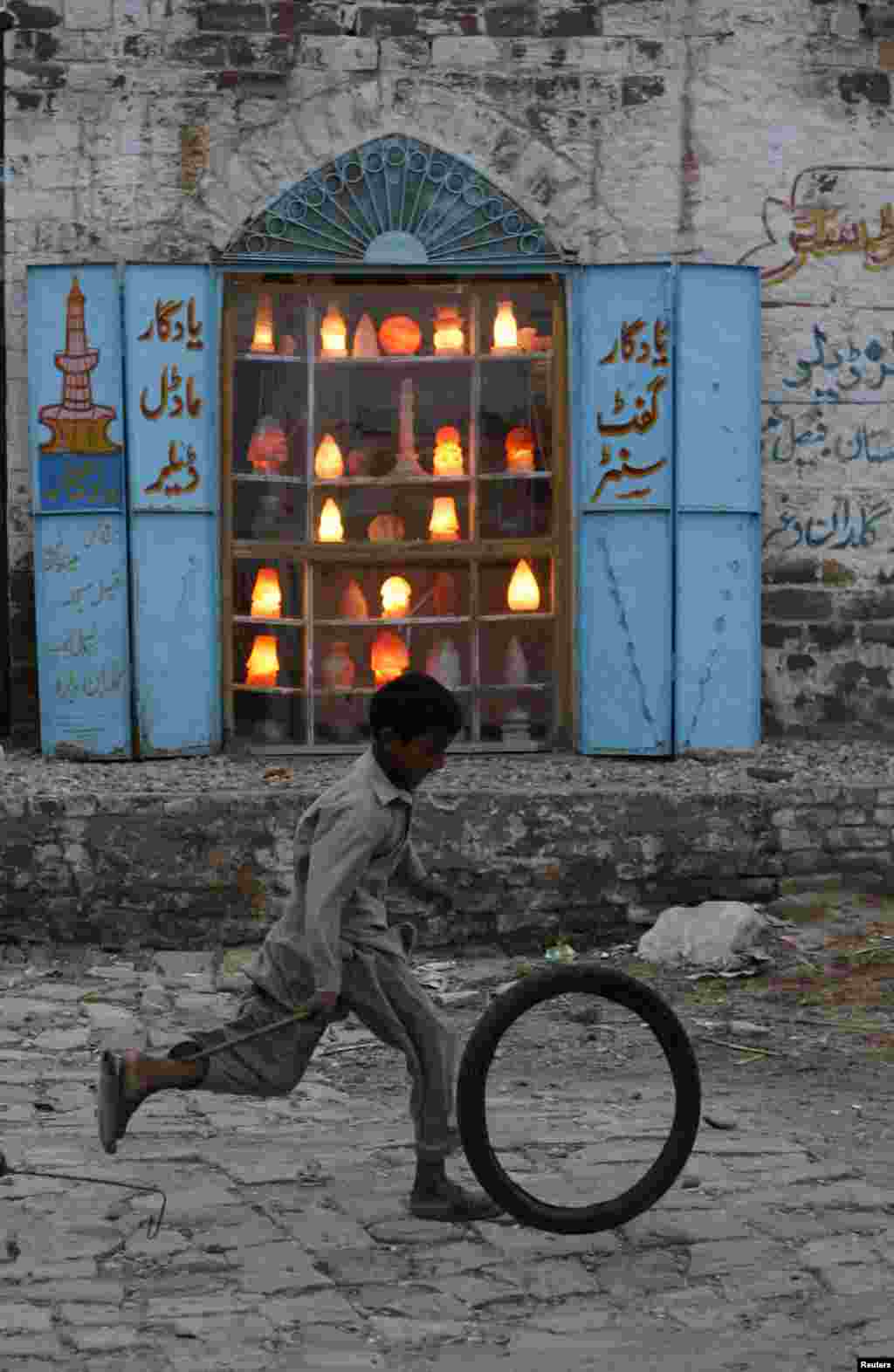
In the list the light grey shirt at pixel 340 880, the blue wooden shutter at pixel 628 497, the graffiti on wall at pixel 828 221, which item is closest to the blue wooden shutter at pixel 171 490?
the blue wooden shutter at pixel 628 497

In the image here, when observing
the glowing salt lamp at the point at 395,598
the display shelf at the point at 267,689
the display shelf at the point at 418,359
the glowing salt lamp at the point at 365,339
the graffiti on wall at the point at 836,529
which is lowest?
the display shelf at the point at 267,689

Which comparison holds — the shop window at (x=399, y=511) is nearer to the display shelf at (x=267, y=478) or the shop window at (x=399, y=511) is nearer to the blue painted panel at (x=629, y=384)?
the display shelf at (x=267, y=478)

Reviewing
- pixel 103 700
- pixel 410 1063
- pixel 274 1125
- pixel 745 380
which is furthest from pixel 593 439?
pixel 410 1063

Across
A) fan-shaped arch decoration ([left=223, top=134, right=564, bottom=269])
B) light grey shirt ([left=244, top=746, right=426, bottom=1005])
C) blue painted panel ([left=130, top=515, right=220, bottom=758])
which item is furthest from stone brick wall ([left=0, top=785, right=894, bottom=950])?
light grey shirt ([left=244, top=746, right=426, bottom=1005])

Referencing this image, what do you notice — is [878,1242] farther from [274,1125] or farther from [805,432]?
[805,432]

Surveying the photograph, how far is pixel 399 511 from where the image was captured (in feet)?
32.1

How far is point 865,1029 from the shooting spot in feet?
23.0

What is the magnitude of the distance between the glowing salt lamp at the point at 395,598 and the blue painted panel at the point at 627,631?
2.77 ft

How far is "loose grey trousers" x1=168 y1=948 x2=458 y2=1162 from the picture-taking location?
4672 millimetres

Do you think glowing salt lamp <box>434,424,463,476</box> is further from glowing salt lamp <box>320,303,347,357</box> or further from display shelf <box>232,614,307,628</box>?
display shelf <box>232,614,307,628</box>

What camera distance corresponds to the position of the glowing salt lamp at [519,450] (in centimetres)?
974

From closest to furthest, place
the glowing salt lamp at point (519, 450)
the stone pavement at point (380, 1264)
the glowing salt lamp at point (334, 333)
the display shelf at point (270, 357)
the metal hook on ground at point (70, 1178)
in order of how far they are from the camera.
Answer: the stone pavement at point (380, 1264)
the metal hook on ground at point (70, 1178)
the display shelf at point (270, 357)
the glowing salt lamp at point (334, 333)
the glowing salt lamp at point (519, 450)

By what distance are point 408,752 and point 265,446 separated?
5.21m

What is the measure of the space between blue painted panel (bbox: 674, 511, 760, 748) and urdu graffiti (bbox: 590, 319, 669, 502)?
0.92 feet
